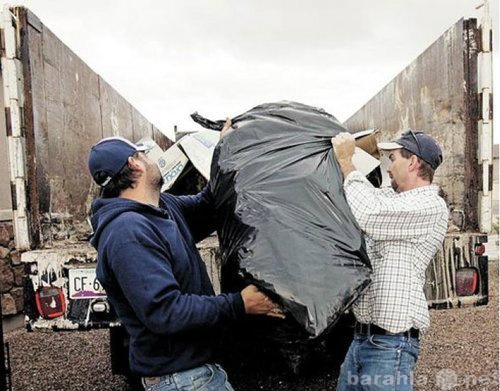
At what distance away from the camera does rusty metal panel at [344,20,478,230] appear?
258cm

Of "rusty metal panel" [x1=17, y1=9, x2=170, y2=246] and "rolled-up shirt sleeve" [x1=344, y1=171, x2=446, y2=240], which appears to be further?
"rusty metal panel" [x1=17, y1=9, x2=170, y2=246]

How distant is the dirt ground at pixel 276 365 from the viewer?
3371mm

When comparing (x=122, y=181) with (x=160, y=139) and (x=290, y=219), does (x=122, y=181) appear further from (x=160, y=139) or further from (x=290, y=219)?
(x=160, y=139)

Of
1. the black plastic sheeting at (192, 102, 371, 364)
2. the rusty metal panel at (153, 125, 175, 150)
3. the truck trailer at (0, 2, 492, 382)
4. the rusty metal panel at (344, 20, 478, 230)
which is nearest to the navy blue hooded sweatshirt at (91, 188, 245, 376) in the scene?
the black plastic sheeting at (192, 102, 371, 364)

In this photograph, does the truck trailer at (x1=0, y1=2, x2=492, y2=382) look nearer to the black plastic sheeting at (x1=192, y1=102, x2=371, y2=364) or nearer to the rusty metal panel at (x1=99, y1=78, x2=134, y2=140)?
the rusty metal panel at (x1=99, y1=78, x2=134, y2=140)

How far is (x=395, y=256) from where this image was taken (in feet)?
5.90

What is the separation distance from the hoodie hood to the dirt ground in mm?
1823

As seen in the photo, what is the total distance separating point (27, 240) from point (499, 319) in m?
4.18

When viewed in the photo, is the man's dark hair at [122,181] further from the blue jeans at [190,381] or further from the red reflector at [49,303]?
the red reflector at [49,303]

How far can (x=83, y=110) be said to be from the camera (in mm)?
2963

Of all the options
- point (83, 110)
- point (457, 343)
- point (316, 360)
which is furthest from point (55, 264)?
point (457, 343)

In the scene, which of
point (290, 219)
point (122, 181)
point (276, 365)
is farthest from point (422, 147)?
point (276, 365)

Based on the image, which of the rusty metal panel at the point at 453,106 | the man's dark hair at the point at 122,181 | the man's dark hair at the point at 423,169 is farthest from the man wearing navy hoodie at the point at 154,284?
the rusty metal panel at the point at 453,106

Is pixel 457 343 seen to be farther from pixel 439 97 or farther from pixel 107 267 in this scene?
pixel 107 267
